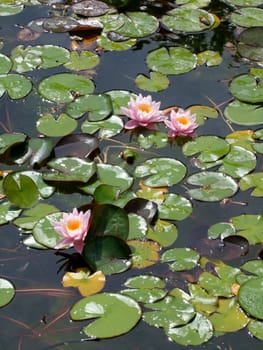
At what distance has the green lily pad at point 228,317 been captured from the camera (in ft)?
6.46

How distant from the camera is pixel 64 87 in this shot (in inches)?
111

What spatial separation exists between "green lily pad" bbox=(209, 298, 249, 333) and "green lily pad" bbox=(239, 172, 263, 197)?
18.7 inches

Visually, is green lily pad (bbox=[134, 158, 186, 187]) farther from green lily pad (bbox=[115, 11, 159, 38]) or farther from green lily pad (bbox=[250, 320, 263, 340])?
green lily pad (bbox=[115, 11, 159, 38])

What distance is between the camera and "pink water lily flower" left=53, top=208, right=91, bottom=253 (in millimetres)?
2131

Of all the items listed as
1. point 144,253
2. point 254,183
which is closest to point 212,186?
point 254,183

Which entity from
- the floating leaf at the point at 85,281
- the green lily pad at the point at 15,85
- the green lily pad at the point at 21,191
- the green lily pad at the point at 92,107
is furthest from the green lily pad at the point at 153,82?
the floating leaf at the point at 85,281

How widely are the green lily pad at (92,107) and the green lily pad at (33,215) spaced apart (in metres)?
0.46

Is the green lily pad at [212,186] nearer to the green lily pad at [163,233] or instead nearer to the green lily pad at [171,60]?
the green lily pad at [163,233]

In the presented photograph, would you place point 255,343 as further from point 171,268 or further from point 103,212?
point 103,212

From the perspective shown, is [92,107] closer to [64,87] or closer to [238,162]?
[64,87]

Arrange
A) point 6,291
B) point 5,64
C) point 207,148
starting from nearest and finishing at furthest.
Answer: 1. point 6,291
2. point 207,148
3. point 5,64

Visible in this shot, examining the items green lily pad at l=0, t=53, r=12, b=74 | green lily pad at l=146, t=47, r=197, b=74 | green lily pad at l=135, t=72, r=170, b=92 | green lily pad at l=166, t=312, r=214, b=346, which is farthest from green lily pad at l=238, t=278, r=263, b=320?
green lily pad at l=0, t=53, r=12, b=74

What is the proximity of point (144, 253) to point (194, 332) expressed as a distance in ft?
1.05

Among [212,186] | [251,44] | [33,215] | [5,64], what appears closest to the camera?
[33,215]
